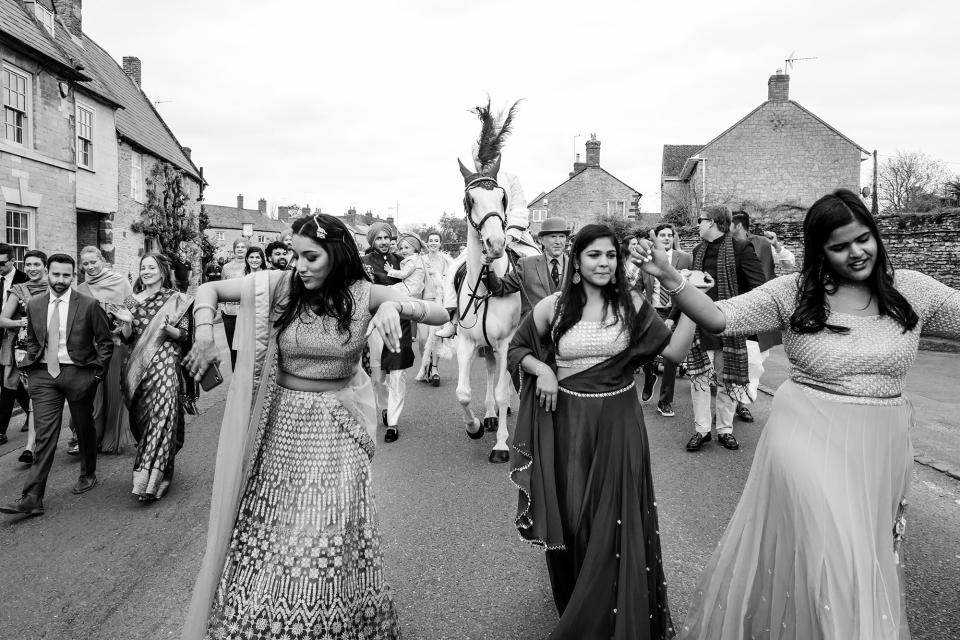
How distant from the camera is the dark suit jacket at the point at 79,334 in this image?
521 centimetres

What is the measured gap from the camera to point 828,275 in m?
2.57

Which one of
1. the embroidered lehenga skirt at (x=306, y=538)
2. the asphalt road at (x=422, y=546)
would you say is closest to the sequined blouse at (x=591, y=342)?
the embroidered lehenga skirt at (x=306, y=538)

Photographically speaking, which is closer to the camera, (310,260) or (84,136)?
(310,260)

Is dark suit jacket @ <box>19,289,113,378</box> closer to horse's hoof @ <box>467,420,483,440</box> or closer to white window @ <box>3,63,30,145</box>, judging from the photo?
horse's hoof @ <box>467,420,483,440</box>

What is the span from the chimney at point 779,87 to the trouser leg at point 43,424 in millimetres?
37493

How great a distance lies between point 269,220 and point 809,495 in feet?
276

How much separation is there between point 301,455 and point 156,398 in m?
2.90

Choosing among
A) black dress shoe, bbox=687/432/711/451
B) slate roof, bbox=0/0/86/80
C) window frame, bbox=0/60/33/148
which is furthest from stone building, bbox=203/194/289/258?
black dress shoe, bbox=687/432/711/451

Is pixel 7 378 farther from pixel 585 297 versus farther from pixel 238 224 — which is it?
pixel 238 224

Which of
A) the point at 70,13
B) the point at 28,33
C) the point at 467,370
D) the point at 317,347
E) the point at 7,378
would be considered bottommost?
the point at 7,378

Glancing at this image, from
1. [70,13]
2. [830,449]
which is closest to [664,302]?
[830,449]

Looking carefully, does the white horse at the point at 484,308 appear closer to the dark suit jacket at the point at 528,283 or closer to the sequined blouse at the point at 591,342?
the dark suit jacket at the point at 528,283

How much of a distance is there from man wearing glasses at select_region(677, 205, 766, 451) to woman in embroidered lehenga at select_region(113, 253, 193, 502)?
4590 mm

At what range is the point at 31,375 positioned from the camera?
5.20 m
